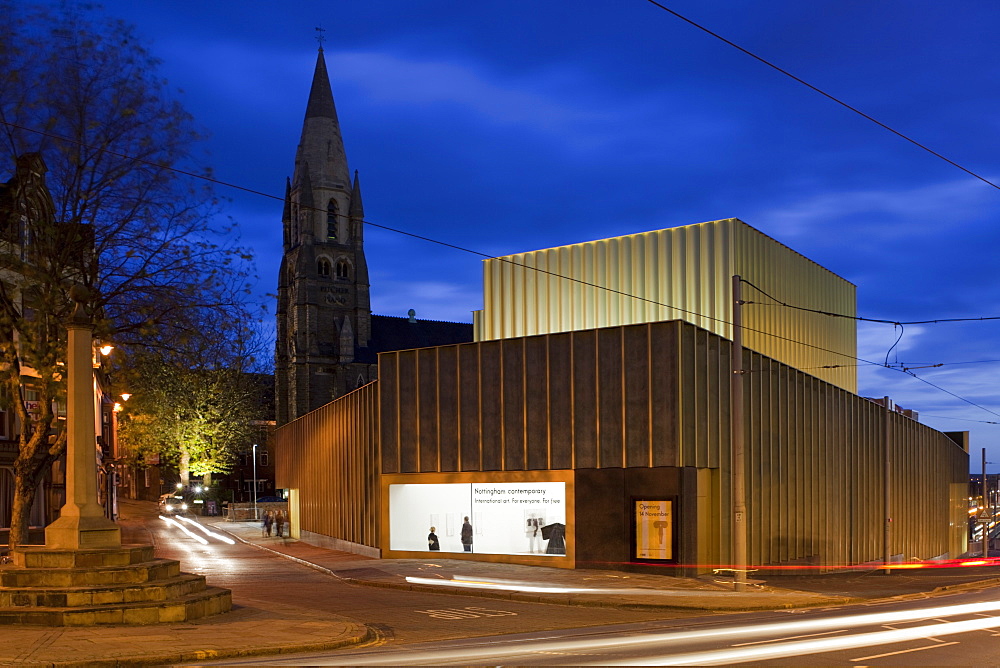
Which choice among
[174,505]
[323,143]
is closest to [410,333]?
[323,143]

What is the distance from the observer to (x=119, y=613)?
16.5 meters

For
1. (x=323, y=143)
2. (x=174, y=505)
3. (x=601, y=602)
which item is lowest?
(x=174, y=505)

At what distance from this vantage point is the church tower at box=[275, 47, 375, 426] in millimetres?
117812

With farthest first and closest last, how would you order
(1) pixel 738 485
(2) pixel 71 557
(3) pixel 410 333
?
(3) pixel 410 333 → (1) pixel 738 485 → (2) pixel 71 557

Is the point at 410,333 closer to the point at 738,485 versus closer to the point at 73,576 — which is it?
the point at 738,485

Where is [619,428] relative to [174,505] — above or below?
above

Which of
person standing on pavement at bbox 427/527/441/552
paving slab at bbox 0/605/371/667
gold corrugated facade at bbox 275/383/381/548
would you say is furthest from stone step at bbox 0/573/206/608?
gold corrugated facade at bbox 275/383/381/548

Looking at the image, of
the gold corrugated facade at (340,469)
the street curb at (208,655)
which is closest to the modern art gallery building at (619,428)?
the gold corrugated facade at (340,469)

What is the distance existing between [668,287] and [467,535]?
11.8m

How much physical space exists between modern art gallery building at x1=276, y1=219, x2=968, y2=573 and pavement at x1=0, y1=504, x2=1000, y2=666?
134 centimetres

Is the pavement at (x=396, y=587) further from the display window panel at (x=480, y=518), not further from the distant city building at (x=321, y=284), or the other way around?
the distant city building at (x=321, y=284)

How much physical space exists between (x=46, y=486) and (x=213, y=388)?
35.9m

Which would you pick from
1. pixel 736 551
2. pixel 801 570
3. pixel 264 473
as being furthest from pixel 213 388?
pixel 736 551

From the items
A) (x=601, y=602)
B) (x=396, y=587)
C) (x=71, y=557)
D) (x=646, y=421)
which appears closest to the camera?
(x=71, y=557)
